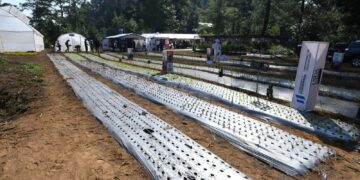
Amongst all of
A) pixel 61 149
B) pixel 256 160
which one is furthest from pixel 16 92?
pixel 256 160

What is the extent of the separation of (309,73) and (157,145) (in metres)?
4.34

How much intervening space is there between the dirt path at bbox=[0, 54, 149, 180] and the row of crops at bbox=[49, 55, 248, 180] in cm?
18

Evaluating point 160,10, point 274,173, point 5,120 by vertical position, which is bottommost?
point 5,120

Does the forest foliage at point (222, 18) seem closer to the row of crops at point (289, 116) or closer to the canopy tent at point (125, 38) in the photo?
the row of crops at point (289, 116)

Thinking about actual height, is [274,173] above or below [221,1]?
below

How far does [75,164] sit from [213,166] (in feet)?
7.00

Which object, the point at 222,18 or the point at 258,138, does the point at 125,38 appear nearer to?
the point at 222,18

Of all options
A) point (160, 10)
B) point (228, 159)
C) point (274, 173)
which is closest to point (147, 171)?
point (228, 159)

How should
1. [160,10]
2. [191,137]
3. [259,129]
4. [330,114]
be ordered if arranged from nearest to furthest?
[191,137] → [259,129] → [330,114] → [160,10]

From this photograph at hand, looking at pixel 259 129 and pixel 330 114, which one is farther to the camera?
pixel 330 114

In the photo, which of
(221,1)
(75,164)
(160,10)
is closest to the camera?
(75,164)

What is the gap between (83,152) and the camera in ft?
14.4

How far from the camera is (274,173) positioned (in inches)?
146

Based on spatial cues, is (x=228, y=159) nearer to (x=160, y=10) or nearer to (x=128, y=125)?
(x=128, y=125)
